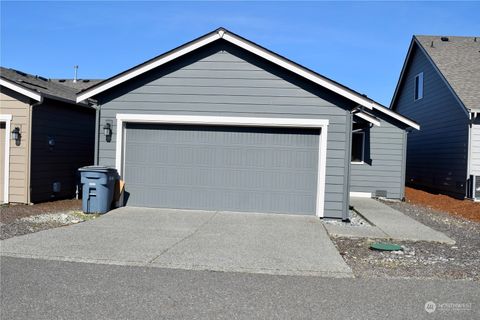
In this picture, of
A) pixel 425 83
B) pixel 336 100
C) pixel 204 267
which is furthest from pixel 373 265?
pixel 425 83

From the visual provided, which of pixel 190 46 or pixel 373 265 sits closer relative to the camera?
pixel 373 265

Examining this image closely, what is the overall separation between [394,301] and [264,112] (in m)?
6.92

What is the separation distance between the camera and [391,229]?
9.86 m

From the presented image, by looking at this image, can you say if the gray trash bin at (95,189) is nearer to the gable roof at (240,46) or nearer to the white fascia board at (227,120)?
the white fascia board at (227,120)

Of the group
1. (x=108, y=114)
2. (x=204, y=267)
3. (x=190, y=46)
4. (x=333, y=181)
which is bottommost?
(x=204, y=267)

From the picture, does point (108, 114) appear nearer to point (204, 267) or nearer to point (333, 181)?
point (333, 181)

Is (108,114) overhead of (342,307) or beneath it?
overhead

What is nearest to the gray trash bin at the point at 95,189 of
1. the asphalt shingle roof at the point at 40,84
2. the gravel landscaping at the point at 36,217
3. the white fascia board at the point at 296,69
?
the gravel landscaping at the point at 36,217

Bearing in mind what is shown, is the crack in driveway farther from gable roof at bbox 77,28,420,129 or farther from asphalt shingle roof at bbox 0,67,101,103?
asphalt shingle roof at bbox 0,67,101,103

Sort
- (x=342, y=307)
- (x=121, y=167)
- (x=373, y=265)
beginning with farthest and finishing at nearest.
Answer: (x=121, y=167), (x=373, y=265), (x=342, y=307)

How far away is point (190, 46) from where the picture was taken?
11328mm

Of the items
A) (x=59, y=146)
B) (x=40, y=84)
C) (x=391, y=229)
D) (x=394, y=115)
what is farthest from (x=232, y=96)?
(x=394, y=115)

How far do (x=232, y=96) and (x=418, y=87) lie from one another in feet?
47.6

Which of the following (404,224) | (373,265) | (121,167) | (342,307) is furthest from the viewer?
(121,167)
